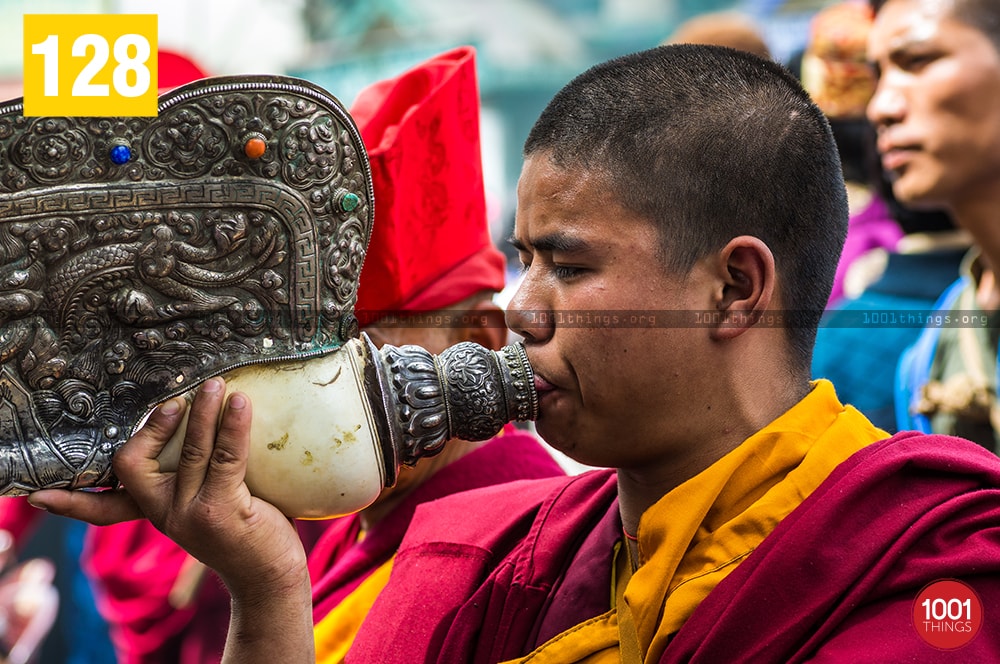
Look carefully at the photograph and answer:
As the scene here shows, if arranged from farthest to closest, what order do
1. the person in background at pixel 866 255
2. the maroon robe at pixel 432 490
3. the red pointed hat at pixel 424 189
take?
the person in background at pixel 866 255 < the maroon robe at pixel 432 490 < the red pointed hat at pixel 424 189

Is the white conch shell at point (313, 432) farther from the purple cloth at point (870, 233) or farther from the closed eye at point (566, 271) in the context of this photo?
the purple cloth at point (870, 233)

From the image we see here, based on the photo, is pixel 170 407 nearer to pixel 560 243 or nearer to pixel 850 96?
pixel 560 243

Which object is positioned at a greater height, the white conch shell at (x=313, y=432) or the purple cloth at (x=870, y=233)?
the white conch shell at (x=313, y=432)

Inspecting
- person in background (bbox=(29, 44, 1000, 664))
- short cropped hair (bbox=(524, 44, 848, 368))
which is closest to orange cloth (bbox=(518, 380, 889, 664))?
person in background (bbox=(29, 44, 1000, 664))

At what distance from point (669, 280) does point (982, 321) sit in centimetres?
183

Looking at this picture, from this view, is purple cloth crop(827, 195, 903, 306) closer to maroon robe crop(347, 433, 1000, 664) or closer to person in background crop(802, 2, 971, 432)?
person in background crop(802, 2, 971, 432)

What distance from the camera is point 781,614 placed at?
154cm

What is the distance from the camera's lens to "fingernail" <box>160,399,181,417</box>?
1.54 meters

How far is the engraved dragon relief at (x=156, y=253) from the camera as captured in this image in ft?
4.71

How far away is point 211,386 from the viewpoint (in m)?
1.53

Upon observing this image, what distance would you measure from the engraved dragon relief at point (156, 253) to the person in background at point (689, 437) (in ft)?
0.23

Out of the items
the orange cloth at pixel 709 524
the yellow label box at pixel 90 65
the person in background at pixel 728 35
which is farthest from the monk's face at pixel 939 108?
the yellow label box at pixel 90 65

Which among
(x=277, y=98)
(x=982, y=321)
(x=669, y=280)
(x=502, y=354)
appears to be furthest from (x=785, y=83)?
(x=982, y=321)

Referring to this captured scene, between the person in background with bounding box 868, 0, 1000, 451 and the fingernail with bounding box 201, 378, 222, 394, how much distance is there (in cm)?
223
